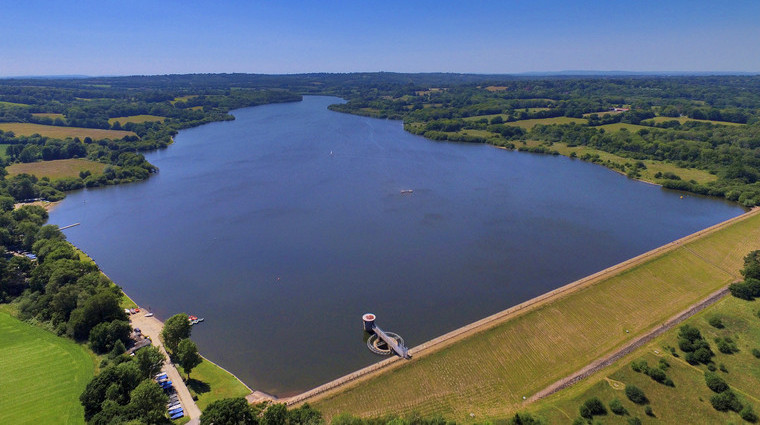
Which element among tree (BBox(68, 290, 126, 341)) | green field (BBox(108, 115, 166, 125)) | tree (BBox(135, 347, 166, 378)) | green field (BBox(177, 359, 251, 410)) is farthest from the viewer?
green field (BBox(108, 115, 166, 125))

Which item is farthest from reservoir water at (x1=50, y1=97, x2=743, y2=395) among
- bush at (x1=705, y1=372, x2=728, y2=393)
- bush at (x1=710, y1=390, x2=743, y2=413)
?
bush at (x1=710, y1=390, x2=743, y2=413)

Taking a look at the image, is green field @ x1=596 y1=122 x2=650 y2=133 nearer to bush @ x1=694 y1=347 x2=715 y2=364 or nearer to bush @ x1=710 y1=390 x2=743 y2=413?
bush @ x1=694 y1=347 x2=715 y2=364

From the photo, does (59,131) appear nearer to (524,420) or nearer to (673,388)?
(524,420)

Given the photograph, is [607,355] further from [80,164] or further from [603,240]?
[80,164]

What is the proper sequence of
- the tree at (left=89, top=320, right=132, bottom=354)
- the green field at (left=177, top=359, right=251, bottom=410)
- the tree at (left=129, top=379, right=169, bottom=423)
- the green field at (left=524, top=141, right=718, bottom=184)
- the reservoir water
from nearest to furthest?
1. the tree at (left=129, top=379, right=169, bottom=423)
2. the green field at (left=177, top=359, right=251, bottom=410)
3. the tree at (left=89, top=320, right=132, bottom=354)
4. the reservoir water
5. the green field at (left=524, top=141, right=718, bottom=184)

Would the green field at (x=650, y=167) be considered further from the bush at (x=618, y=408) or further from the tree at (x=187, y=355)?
the tree at (x=187, y=355)

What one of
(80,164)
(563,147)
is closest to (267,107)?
(80,164)
